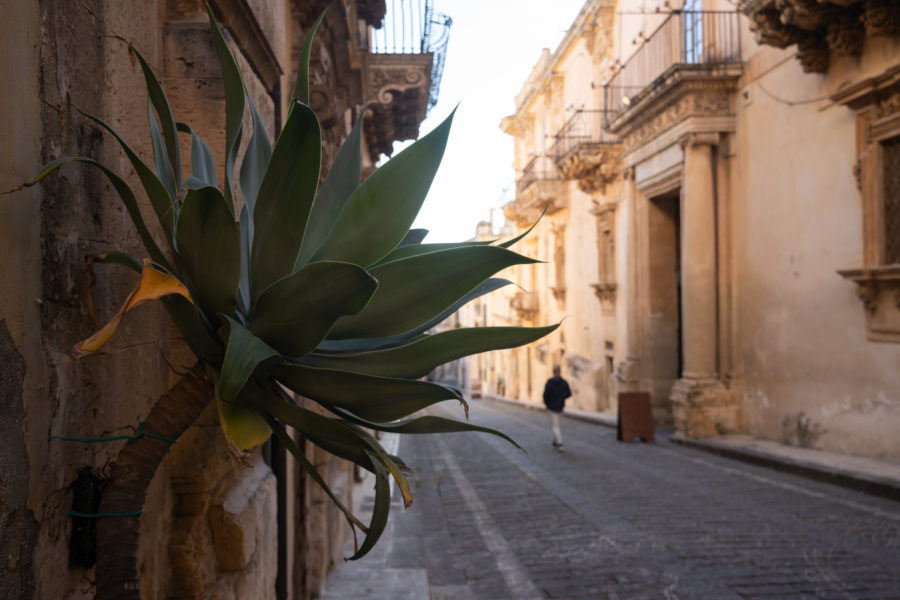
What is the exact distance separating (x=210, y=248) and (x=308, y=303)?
0.66ft

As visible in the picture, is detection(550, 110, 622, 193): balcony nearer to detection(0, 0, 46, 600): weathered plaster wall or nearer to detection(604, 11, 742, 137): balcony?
detection(604, 11, 742, 137): balcony

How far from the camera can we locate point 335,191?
164 cm

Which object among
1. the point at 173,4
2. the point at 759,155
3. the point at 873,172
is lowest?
the point at 173,4

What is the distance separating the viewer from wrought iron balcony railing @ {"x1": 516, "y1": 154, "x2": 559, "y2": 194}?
28152mm

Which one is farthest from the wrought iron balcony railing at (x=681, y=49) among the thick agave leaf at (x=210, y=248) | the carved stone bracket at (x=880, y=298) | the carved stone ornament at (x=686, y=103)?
the thick agave leaf at (x=210, y=248)

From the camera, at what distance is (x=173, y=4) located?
2143 mm

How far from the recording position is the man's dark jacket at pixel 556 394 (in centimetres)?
1175

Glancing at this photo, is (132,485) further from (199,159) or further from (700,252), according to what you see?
(700,252)

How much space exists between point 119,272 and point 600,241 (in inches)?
788

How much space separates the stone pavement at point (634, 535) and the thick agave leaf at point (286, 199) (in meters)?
1.69

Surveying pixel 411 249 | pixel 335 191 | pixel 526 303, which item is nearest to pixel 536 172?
pixel 526 303

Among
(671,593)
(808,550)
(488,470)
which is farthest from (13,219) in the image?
(488,470)

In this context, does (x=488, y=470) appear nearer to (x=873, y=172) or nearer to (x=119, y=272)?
(x=873, y=172)

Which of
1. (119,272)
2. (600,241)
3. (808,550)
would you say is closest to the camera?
(119,272)
